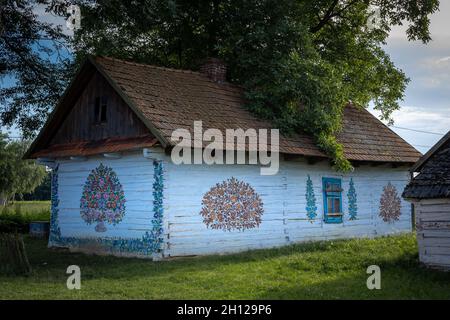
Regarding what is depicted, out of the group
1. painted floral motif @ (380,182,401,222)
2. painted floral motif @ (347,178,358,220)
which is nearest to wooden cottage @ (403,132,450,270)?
painted floral motif @ (347,178,358,220)

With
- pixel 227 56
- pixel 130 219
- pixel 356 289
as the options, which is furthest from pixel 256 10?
pixel 356 289

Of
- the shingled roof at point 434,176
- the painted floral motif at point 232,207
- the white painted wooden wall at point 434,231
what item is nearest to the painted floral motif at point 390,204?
the painted floral motif at point 232,207

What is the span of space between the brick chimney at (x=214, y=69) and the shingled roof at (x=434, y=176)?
8718 millimetres

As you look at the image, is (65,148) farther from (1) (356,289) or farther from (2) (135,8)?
(1) (356,289)

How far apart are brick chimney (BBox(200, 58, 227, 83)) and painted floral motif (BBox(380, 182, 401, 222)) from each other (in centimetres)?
782

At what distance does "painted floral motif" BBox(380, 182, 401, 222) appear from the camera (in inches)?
826

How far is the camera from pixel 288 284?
412 inches

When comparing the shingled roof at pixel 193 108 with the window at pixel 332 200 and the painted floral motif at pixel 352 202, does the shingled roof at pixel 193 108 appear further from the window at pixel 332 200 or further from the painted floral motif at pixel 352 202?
the painted floral motif at pixel 352 202

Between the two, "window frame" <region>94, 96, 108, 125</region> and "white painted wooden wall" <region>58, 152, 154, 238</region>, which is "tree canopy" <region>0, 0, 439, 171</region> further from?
"white painted wooden wall" <region>58, 152, 154, 238</region>

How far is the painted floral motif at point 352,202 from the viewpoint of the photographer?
64.3ft

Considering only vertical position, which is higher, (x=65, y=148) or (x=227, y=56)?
(x=227, y=56)

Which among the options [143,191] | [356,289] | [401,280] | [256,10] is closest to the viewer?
[356,289]
